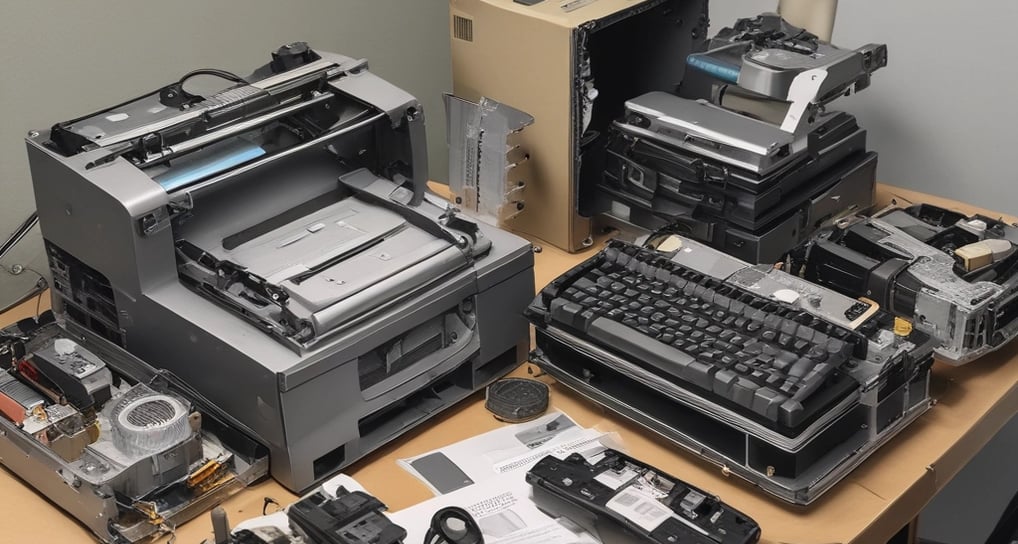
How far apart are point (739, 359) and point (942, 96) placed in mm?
945

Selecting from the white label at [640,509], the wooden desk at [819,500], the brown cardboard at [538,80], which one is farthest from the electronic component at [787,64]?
the white label at [640,509]

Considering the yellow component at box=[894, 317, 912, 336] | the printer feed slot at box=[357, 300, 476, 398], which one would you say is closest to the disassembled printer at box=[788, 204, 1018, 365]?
the yellow component at box=[894, 317, 912, 336]

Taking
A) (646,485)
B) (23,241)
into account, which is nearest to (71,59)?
(23,241)

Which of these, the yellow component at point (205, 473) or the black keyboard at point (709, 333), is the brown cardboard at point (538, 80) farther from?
the yellow component at point (205, 473)

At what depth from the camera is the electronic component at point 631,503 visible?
1.42 meters

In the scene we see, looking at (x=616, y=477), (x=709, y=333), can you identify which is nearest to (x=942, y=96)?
(x=709, y=333)

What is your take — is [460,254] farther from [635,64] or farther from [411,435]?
[635,64]

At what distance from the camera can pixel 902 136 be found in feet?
7.58

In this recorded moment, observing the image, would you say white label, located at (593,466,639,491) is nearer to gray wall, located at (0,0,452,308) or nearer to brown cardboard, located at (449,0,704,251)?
brown cardboard, located at (449,0,704,251)

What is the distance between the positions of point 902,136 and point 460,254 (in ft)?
3.56

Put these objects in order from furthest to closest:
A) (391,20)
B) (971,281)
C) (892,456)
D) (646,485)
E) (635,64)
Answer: (391,20)
(635,64)
(971,281)
(892,456)
(646,485)

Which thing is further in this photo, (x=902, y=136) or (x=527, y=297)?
(x=902, y=136)

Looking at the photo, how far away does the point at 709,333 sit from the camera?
5.34 feet

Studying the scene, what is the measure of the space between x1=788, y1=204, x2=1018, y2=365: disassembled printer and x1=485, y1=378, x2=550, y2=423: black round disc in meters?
0.47
